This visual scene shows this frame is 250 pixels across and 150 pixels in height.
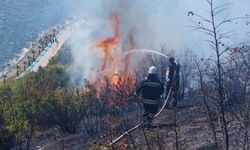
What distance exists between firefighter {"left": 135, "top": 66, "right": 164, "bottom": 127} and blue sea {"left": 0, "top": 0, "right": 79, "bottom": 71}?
949 inches

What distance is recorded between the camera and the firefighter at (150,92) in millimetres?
10492

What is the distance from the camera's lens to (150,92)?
10.6 metres

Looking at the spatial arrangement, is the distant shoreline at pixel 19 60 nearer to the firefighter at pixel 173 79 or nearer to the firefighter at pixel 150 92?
the firefighter at pixel 173 79

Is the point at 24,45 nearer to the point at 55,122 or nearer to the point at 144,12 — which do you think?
the point at 144,12

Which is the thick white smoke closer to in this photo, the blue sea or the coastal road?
the coastal road

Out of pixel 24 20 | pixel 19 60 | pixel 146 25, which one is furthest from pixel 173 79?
pixel 24 20

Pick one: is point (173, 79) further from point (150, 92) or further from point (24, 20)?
point (24, 20)

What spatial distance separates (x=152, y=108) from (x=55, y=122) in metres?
3.57

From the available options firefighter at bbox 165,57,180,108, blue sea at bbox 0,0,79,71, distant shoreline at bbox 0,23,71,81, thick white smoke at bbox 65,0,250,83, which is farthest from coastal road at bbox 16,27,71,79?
firefighter at bbox 165,57,180,108

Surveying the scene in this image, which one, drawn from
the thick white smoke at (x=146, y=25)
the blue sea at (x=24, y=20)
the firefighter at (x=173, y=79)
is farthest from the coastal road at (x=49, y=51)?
the firefighter at (x=173, y=79)

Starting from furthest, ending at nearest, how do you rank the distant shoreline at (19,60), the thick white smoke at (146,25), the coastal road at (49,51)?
the coastal road at (49,51) < the distant shoreline at (19,60) < the thick white smoke at (146,25)

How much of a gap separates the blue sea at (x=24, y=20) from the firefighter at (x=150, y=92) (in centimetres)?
2411

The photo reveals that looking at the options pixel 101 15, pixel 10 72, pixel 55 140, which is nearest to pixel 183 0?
pixel 101 15

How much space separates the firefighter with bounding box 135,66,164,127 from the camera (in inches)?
413
